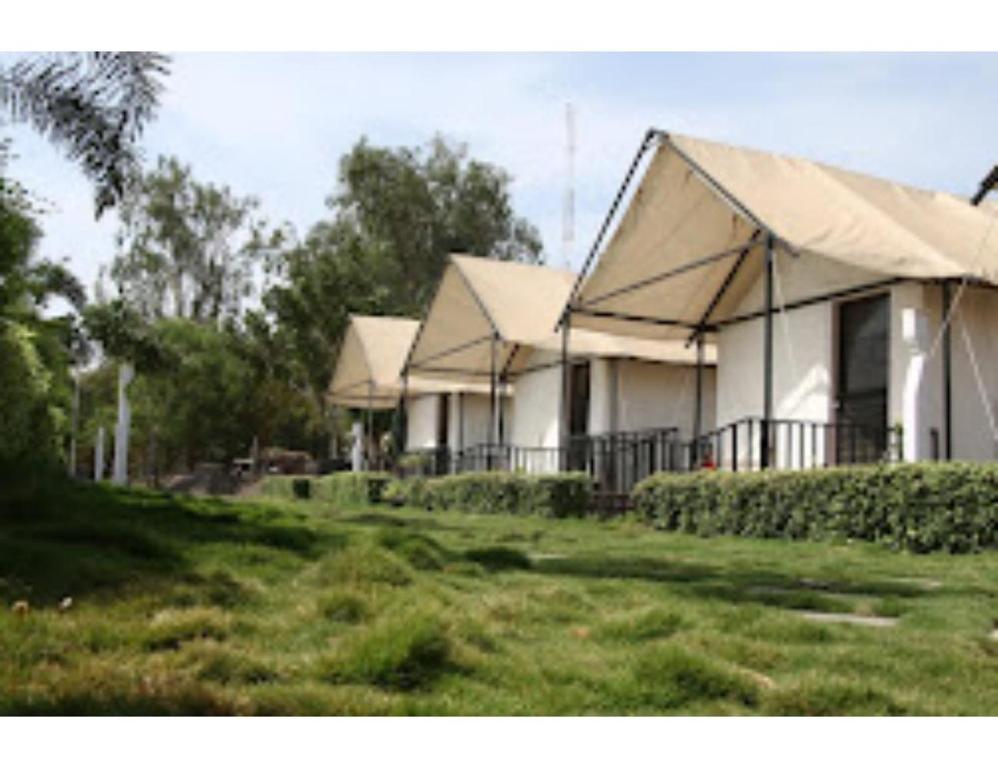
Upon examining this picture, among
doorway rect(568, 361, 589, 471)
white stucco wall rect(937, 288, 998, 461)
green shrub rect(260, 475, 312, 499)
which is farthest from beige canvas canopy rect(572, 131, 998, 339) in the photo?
green shrub rect(260, 475, 312, 499)

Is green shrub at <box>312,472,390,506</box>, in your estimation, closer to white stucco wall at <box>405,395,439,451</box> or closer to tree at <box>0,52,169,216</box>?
white stucco wall at <box>405,395,439,451</box>

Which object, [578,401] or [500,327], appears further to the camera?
[578,401]

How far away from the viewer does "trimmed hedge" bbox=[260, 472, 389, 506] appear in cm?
2136

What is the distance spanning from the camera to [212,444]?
133 feet

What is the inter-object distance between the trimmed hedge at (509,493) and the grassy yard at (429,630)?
7.72 m

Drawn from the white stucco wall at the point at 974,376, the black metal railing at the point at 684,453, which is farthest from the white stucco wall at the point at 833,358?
the black metal railing at the point at 684,453

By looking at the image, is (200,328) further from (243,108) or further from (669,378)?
(243,108)

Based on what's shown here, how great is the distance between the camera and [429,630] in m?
3.39

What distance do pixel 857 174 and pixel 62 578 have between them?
42.3 feet

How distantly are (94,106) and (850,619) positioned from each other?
6.73 meters

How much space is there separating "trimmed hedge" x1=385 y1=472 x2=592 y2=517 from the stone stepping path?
376 inches

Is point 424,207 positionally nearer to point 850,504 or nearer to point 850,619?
point 850,504

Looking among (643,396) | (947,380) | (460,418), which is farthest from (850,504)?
(460,418)

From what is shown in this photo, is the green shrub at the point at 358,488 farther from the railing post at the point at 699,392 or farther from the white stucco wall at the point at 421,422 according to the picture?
the railing post at the point at 699,392
